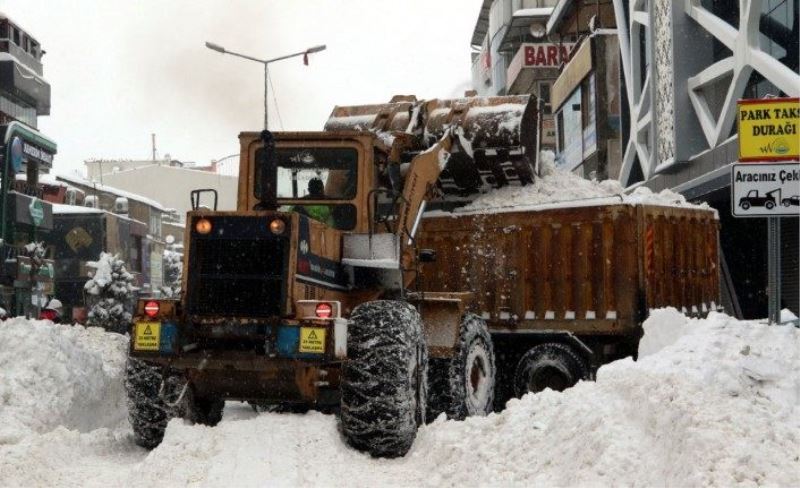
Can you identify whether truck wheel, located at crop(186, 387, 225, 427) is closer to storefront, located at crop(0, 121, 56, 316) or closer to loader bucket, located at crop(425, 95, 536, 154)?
loader bucket, located at crop(425, 95, 536, 154)

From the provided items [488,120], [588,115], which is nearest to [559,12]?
[588,115]

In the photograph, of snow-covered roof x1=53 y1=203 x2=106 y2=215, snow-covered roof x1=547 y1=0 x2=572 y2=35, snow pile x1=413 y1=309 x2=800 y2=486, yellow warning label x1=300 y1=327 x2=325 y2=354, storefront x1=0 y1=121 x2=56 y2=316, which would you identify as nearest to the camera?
snow pile x1=413 y1=309 x2=800 y2=486

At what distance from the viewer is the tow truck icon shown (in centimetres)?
923

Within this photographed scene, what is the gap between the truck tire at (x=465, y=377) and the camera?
34.1ft

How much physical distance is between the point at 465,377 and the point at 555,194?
12.9 ft

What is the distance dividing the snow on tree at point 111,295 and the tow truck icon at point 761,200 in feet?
127

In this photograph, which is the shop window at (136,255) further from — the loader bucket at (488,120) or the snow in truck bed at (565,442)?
the snow in truck bed at (565,442)

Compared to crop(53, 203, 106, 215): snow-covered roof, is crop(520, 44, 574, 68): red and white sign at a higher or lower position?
higher

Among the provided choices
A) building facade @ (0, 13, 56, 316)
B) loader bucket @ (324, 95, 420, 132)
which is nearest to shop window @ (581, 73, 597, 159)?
building facade @ (0, 13, 56, 316)

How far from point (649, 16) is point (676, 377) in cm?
2593

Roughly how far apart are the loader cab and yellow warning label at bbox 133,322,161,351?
5.12 feet

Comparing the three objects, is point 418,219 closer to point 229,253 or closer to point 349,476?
point 229,253

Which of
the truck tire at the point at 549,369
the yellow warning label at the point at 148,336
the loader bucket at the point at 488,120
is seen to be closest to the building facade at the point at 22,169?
the loader bucket at the point at 488,120

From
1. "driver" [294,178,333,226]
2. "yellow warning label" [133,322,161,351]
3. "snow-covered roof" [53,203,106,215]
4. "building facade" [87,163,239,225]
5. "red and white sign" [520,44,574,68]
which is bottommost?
"yellow warning label" [133,322,161,351]
